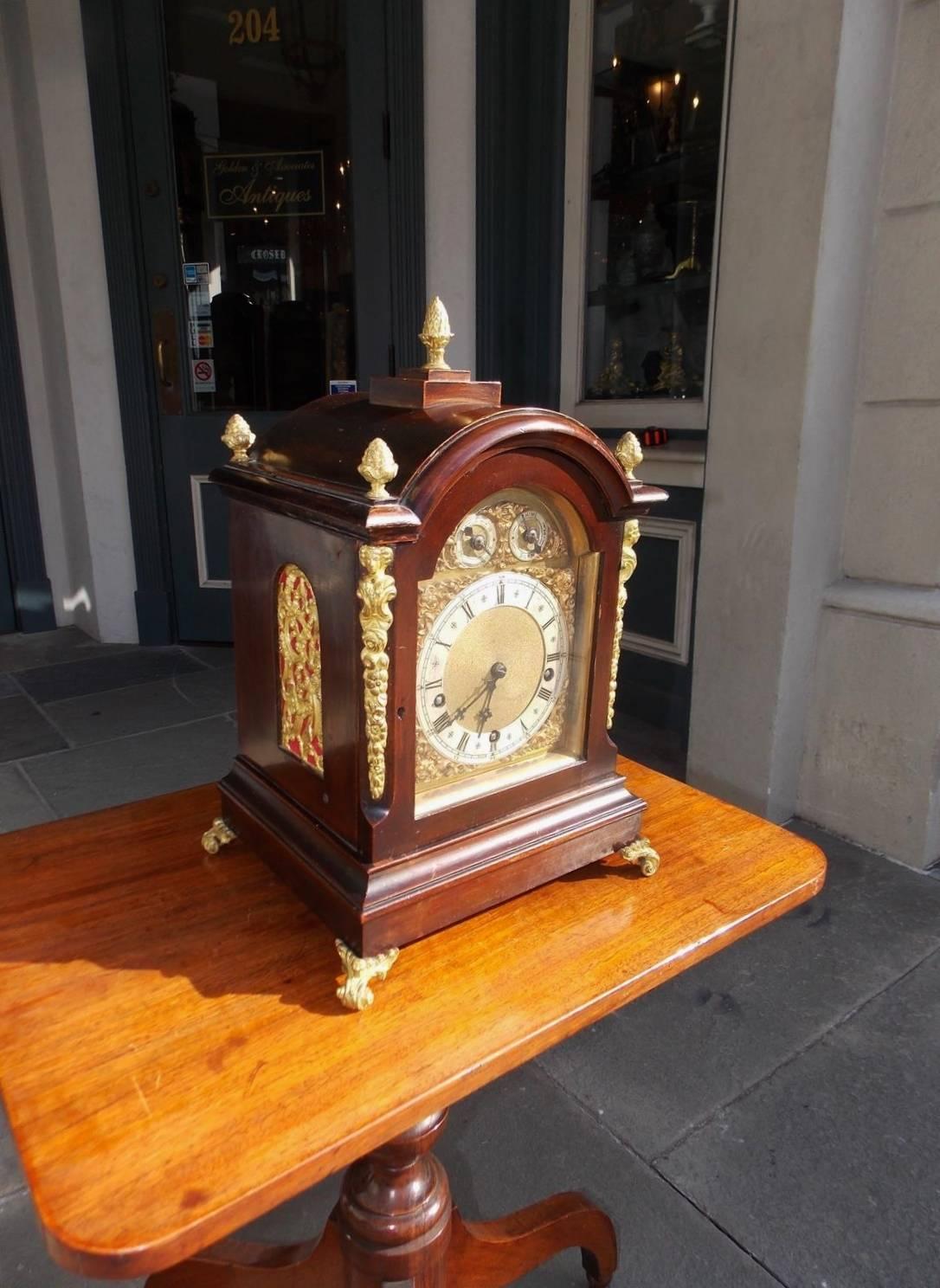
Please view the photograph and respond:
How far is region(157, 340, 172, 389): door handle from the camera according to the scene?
3.47 m

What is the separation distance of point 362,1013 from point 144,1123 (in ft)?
0.55

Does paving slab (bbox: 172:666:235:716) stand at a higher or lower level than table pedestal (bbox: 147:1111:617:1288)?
lower

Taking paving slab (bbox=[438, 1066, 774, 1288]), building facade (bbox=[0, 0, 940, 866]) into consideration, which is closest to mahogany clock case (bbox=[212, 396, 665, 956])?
paving slab (bbox=[438, 1066, 774, 1288])

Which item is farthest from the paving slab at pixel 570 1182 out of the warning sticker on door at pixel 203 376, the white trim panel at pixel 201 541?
the warning sticker on door at pixel 203 376

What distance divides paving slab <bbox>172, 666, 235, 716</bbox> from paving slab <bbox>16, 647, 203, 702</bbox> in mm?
82

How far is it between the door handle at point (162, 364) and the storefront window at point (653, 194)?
1.71 meters

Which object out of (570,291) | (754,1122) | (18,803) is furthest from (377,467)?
(570,291)

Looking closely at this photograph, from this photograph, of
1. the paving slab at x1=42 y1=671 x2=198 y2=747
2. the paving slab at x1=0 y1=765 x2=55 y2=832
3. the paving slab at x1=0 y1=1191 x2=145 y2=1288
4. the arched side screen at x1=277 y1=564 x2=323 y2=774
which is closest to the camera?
the arched side screen at x1=277 y1=564 x2=323 y2=774

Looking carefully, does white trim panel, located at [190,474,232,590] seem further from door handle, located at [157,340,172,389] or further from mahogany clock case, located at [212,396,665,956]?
mahogany clock case, located at [212,396,665,956]

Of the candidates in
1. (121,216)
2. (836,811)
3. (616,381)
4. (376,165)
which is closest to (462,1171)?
(836,811)

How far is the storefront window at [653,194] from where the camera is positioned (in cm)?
253

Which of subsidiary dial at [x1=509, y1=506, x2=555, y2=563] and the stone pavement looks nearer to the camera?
subsidiary dial at [x1=509, y1=506, x2=555, y2=563]

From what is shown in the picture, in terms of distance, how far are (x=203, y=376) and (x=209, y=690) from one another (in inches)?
50.4

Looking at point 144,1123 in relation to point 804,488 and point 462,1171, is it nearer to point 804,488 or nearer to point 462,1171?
point 462,1171
